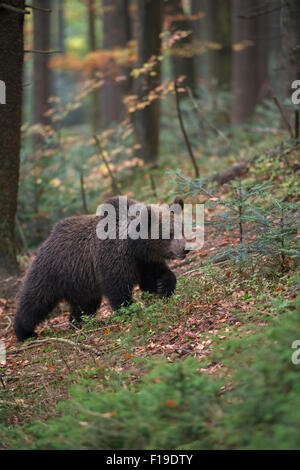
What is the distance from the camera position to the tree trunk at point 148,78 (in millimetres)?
13133

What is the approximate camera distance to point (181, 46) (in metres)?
16.7

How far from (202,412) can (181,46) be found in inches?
603

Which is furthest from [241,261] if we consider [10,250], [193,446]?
[10,250]

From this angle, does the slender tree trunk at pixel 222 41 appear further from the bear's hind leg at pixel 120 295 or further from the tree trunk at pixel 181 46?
the bear's hind leg at pixel 120 295

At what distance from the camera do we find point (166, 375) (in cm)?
357

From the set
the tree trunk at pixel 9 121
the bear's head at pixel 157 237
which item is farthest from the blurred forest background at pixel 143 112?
the bear's head at pixel 157 237

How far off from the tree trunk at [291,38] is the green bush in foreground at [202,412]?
7.40 meters

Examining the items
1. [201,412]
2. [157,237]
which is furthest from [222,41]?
[201,412]

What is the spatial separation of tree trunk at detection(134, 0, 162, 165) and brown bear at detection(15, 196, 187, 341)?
5887mm

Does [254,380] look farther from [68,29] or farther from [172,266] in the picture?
[68,29]

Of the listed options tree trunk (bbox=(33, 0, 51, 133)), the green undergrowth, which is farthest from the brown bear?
tree trunk (bbox=(33, 0, 51, 133))

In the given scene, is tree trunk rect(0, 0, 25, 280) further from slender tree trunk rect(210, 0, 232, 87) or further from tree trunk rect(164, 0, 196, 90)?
slender tree trunk rect(210, 0, 232, 87)

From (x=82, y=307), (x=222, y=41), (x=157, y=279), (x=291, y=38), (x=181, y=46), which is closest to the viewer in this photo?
(x=157, y=279)

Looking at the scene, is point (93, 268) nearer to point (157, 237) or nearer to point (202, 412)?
point (157, 237)
